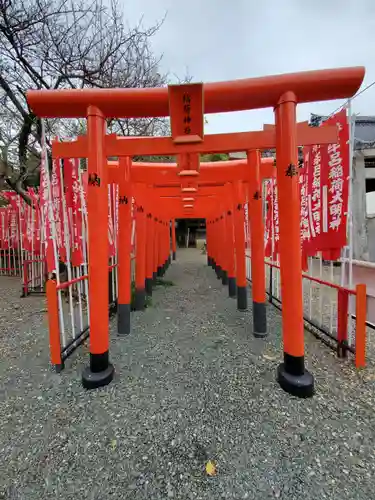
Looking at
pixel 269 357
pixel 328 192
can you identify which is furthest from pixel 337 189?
pixel 269 357

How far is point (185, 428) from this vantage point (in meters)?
2.07

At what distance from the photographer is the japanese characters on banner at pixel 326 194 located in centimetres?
289

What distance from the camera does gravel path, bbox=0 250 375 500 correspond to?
5.32 ft

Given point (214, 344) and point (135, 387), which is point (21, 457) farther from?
point (214, 344)

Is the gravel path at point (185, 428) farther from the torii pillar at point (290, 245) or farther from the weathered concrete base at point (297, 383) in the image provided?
the torii pillar at point (290, 245)

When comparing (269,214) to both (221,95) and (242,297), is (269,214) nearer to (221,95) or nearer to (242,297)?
(242,297)

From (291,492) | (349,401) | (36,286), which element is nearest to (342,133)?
(349,401)

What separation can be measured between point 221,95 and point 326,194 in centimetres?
172

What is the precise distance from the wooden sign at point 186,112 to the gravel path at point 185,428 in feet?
8.15

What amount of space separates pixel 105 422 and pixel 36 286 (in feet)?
22.0

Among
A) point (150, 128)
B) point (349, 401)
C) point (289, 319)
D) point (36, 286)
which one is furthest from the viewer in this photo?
point (150, 128)

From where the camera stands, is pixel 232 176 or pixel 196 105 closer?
pixel 196 105

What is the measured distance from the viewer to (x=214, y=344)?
3588 mm

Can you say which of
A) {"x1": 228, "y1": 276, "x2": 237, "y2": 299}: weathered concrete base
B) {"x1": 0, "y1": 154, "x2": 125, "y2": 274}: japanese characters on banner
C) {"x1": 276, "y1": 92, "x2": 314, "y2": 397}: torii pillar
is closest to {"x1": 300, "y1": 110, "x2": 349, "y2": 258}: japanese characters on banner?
{"x1": 276, "y1": 92, "x2": 314, "y2": 397}: torii pillar
